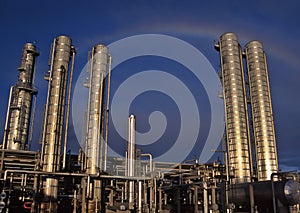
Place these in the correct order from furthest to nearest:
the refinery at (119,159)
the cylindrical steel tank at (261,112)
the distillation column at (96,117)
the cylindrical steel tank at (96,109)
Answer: the cylindrical steel tank at (261,112) < the cylindrical steel tank at (96,109) < the distillation column at (96,117) < the refinery at (119,159)

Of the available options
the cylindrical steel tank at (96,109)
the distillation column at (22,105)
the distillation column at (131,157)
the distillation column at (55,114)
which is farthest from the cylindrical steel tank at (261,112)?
the distillation column at (22,105)

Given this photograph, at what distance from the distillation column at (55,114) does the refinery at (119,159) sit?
6 centimetres

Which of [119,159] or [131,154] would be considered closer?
[131,154]

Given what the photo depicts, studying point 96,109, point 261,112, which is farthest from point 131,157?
point 261,112

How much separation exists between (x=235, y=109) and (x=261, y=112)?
212cm

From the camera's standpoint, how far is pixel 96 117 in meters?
20.9

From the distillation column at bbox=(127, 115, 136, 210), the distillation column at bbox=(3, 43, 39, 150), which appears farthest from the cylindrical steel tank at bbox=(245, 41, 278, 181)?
the distillation column at bbox=(3, 43, 39, 150)

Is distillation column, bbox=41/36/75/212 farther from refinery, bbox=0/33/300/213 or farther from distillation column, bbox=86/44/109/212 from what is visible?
distillation column, bbox=86/44/109/212

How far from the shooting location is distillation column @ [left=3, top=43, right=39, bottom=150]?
77.8 feet

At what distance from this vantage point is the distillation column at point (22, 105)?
933 inches

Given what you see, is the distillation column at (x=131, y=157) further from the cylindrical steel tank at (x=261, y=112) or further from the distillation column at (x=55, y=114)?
the cylindrical steel tank at (x=261, y=112)

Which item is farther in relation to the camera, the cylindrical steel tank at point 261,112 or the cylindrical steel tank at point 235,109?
the cylindrical steel tank at point 261,112

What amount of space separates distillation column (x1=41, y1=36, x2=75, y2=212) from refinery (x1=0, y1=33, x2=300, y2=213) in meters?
0.06

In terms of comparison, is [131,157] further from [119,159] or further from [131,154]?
[119,159]
